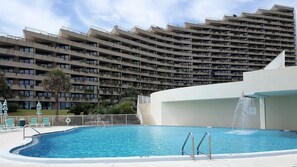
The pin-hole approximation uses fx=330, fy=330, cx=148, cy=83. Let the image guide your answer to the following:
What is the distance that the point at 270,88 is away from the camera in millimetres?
21828

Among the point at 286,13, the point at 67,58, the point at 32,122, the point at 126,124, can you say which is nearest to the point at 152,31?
the point at 67,58

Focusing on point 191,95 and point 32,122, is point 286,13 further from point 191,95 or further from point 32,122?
point 32,122

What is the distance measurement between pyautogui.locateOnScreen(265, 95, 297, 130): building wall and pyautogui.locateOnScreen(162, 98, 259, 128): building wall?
1.78m

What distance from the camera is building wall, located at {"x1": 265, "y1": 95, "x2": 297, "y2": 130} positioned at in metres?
26.9

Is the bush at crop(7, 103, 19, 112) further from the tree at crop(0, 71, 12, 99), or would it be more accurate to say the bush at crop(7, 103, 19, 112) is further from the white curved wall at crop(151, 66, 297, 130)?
the white curved wall at crop(151, 66, 297, 130)

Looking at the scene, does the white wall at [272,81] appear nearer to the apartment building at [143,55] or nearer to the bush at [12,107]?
the bush at [12,107]

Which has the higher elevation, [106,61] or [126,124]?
[106,61]

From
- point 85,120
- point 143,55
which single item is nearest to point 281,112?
point 85,120

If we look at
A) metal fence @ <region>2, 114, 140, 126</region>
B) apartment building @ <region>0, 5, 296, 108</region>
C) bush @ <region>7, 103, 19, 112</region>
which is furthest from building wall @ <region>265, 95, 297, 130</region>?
apartment building @ <region>0, 5, 296, 108</region>

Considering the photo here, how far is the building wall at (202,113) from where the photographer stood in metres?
32.1

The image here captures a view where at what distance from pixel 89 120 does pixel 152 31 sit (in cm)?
5947

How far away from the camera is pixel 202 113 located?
34.2m

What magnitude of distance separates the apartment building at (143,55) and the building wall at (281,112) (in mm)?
45266

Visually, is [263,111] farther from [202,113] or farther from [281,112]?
[202,113]
